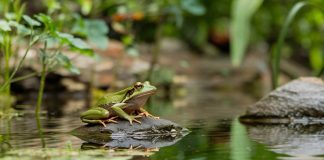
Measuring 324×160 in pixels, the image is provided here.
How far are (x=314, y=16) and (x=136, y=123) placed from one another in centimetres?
874

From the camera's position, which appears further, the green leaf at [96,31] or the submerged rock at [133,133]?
the green leaf at [96,31]

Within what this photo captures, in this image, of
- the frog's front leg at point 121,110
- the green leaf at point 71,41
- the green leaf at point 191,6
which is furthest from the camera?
the green leaf at point 191,6

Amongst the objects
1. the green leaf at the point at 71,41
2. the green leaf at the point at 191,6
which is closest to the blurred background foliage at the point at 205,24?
the green leaf at the point at 191,6

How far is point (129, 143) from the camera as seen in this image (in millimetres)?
4621

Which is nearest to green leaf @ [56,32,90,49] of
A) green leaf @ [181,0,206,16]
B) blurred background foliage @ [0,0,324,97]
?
blurred background foliage @ [0,0,324,97]

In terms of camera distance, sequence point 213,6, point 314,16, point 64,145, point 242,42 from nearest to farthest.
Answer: point 64,145 → point 242,42 → point 314,16 → point 213,6

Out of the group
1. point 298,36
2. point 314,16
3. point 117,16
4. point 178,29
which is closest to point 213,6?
point 178,29

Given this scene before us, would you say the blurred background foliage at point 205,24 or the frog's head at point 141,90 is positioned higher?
the blurred background foliage at point 205,24

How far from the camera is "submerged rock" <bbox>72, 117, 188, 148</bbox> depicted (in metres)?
4.71

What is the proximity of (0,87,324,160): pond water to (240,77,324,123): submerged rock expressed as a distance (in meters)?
0.27

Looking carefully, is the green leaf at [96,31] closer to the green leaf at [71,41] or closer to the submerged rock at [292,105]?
the submerged rock at [292,105]

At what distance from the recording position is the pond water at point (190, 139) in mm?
4023

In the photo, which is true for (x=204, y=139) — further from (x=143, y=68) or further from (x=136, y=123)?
(x=143, y=68)

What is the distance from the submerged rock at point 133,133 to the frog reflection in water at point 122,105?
5 centimetres
